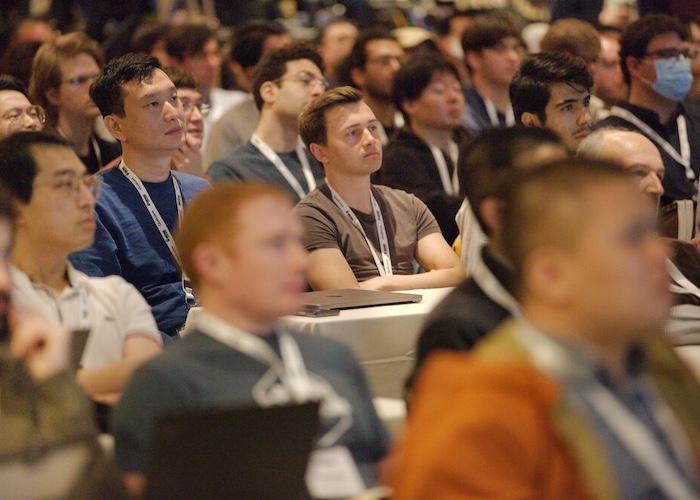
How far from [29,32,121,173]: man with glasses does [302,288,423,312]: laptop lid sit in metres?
2.02

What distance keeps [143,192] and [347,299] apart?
3.21 feet

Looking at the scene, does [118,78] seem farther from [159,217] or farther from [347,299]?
[347,299]

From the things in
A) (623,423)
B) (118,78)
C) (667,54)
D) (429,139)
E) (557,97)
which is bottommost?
(429,139)

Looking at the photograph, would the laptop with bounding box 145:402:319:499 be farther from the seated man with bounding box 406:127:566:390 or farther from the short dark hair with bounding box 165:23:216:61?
the short dark hair with bounding box 165:23:216:61

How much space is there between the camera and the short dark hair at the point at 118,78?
13.4ft

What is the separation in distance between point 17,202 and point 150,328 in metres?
0.42

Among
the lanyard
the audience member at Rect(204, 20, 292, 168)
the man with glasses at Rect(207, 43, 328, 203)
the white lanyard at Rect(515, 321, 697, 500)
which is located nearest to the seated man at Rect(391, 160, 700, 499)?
the white lanyard at Rect(515, 321, 697, 500)

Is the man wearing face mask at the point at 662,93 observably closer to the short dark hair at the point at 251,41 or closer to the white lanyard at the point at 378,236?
the white lanyard at the point at 378,236

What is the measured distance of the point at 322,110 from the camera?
4238 millimetres

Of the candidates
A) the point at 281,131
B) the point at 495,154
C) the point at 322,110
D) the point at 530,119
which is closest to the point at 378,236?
the point at 322,110

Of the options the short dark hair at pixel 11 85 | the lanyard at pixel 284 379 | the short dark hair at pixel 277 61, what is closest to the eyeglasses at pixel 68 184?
the lanyard at pixel 284 379

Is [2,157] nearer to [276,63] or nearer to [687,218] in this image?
[687,218]

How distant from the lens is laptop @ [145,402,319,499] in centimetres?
177

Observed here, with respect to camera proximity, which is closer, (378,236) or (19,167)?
(19,167)
